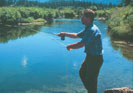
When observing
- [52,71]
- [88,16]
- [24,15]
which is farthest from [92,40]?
[24,15]

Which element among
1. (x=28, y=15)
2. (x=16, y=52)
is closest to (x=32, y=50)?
(x=16, y=52)

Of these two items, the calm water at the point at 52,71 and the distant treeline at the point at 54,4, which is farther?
the distant treeline at the point at 54,4

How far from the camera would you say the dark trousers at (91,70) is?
→ 190 inches

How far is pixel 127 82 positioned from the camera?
14750 mm

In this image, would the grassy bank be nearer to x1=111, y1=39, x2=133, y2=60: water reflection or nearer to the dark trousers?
x1=111, y1=39, x2=133, y2=60: water reflection

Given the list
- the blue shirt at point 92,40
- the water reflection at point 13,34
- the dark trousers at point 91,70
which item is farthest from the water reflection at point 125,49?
the blue shirt at point 92,40

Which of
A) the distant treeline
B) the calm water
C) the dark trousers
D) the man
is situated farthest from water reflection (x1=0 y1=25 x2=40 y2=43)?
the distant treeline

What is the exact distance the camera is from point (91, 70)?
16.0 feet

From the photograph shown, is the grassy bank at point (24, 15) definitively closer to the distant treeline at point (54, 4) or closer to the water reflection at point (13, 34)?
the water reflection at point (13, 34)

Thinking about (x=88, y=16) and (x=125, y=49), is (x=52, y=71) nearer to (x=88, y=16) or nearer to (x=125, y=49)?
(x=125, y=49)

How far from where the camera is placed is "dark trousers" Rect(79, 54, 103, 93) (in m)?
4.82

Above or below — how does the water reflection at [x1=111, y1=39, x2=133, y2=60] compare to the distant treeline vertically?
above

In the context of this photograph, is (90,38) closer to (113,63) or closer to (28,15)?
(113,63)

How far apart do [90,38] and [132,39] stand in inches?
1155
